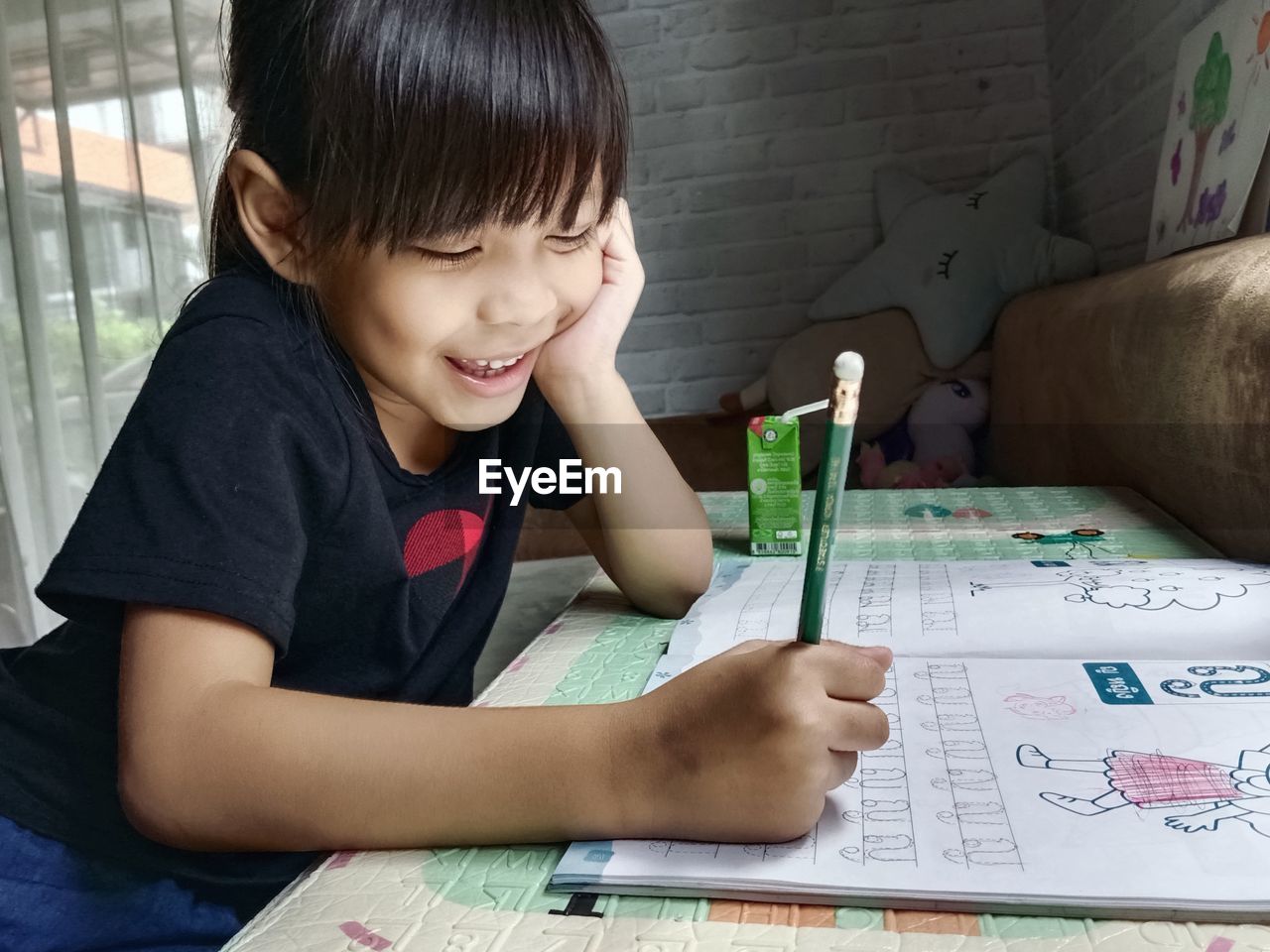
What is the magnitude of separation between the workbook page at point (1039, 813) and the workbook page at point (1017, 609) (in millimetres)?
63

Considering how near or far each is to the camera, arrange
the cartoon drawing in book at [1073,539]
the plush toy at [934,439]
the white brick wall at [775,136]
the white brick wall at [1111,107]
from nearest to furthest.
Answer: the cartoon drawing in book at [1073,539]
the white brick wall at [1111,107]
the plush toy at [934,439]
the white brick wall at [775,136]

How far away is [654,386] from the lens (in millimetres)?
2430

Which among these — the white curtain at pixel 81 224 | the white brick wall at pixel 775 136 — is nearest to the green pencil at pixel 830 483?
the white curtain at pixel 81 224

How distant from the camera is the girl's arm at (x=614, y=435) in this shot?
0.72m

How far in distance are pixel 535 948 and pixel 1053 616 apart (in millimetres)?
383

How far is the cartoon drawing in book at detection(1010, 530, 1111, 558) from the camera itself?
78 cm

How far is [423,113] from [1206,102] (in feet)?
3.83

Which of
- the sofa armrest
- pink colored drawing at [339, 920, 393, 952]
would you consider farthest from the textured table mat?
the sofa armrest

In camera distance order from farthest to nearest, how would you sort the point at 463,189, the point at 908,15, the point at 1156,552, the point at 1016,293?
1. the point at 908,15
2. the point at 1016,293
3. the point at 1156,552
4. the point at 463,189

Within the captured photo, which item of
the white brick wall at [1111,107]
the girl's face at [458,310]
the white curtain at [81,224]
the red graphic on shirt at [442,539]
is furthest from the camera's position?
the white curtain at [81,224]

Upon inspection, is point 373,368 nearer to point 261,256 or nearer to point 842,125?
point 261,256

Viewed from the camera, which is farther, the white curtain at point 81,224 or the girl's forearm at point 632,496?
the white curtain at point 81,224

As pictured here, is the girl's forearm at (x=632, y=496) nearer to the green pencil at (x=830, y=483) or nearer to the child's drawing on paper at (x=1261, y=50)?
the green pencil at (x=830, y=483)

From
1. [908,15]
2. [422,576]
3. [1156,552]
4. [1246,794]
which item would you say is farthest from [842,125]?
[1246,794]
